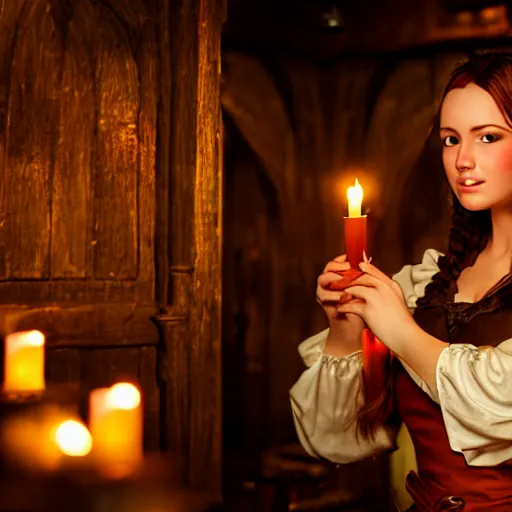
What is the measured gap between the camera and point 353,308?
4.99 feet

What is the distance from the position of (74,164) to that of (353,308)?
124 cm

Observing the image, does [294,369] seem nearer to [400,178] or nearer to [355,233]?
[400,178]

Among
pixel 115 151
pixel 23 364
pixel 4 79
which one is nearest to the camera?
pixel 23 364

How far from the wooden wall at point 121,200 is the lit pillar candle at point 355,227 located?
1091 mm

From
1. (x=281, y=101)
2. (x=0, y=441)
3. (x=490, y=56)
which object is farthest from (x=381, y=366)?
(x=281, y=101)

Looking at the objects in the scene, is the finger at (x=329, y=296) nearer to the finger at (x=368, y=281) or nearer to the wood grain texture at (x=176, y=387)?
the finger at (x=368, y=281)

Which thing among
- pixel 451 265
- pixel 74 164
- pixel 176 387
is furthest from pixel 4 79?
pixel 451 265

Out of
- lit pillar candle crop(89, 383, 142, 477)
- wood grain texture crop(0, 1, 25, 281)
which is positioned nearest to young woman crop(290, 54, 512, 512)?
lit pillar candle crop(89, 383, 142, 477)

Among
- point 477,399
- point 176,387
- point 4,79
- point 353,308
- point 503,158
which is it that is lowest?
point 176,387

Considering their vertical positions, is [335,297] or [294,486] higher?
[335,297]

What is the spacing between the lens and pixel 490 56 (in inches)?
60.3

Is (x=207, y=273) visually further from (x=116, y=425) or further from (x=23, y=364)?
(x=116, y=425)

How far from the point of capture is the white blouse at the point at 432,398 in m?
1.36

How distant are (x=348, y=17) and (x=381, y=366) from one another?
156cm
